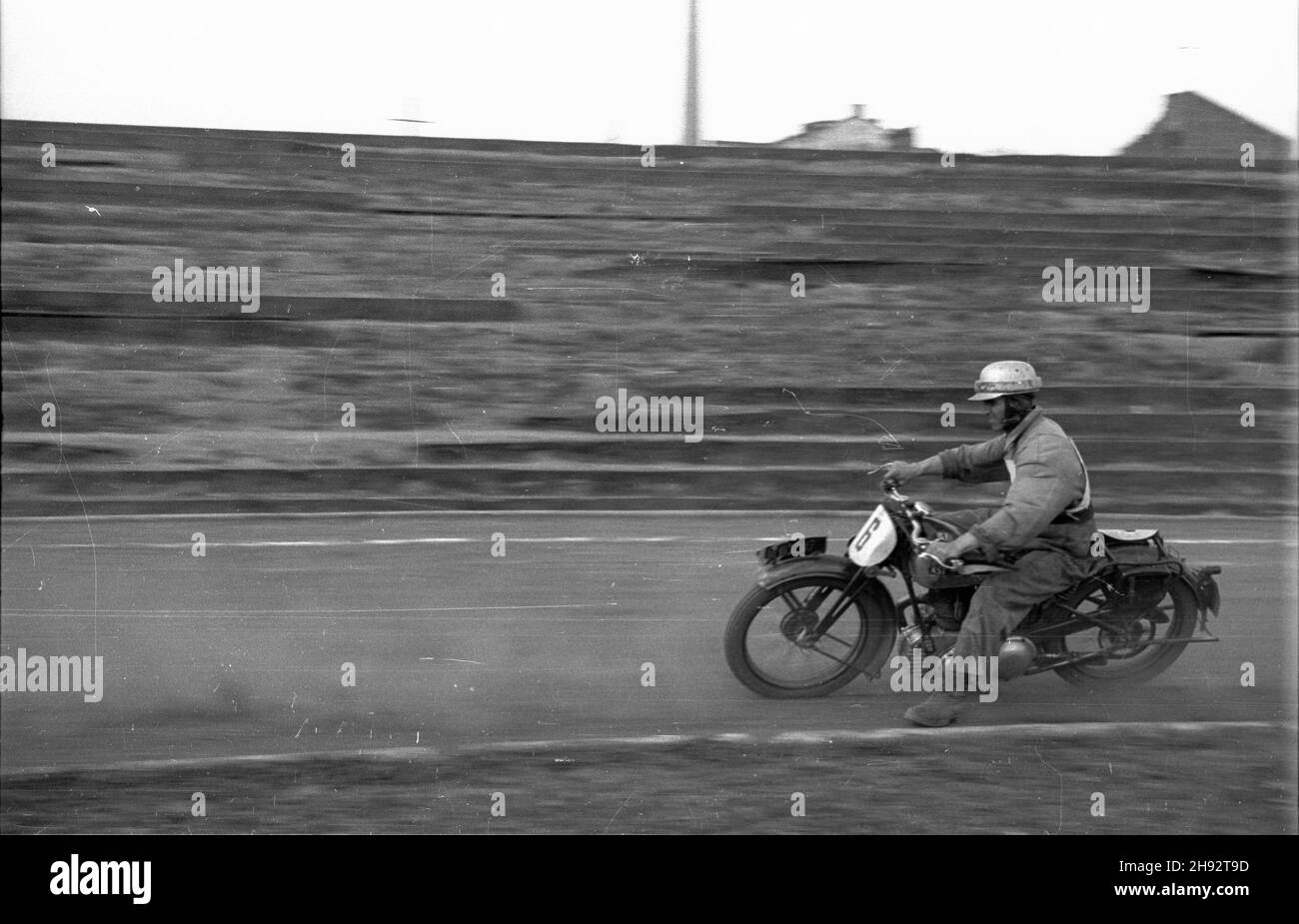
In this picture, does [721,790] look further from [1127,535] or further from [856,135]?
[856,135]

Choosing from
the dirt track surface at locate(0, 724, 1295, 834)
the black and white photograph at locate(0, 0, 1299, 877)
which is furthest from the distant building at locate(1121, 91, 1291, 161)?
the dirt track surface at locate(0, 724, 1295, 834)

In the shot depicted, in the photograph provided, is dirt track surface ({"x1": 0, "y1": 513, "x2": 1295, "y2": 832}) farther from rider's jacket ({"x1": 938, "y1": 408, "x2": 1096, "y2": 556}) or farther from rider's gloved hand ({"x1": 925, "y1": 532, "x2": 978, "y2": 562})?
rider's jacket ({"x1": 938, "y1": 408, "x2": 1096, "y2": 556})

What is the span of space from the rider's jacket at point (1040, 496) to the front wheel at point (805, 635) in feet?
1.84


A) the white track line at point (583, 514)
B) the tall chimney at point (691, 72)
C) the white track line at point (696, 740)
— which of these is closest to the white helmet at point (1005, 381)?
the white track line at point (583, 514)

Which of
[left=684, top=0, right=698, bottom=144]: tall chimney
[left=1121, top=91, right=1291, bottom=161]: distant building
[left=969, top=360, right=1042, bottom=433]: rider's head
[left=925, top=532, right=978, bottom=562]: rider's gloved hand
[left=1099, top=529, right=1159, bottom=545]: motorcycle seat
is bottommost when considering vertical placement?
[left=925, top=532, right=978, bottom=562]: rider's gloved hand

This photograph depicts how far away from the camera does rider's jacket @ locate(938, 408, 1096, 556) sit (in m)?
5.34

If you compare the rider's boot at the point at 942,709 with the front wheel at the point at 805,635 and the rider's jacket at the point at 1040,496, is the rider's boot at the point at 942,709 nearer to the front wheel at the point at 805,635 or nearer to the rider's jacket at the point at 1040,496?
A: the front wheel at the point at 805,635

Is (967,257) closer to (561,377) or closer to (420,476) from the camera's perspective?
(561,377)

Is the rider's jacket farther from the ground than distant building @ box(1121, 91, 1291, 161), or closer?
closer

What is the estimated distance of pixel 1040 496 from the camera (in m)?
5.33

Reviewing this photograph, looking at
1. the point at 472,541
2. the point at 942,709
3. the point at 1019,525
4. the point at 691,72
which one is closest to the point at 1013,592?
the point at 1019,525

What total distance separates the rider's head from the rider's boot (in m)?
1.09

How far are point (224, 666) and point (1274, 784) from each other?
167 inches

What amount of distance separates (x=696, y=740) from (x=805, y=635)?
614 millimetres
